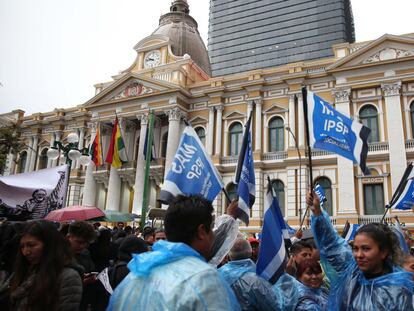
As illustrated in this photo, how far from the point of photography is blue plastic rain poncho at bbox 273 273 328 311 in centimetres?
286

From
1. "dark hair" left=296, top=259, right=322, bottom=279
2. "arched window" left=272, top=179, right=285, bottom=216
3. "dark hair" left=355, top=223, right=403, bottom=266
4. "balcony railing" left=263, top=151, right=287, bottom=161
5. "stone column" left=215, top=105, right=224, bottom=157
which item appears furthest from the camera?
"stone column" left=215, top=105, right=224, bottom=157

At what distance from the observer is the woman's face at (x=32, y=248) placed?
8.76 feet

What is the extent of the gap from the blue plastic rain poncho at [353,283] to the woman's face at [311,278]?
32cm

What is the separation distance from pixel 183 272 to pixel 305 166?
19.9 m

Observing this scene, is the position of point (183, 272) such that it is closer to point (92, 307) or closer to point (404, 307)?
point (404, 307)

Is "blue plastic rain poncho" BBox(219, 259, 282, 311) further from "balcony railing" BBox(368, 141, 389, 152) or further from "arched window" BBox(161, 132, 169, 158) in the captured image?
"arched window" BBox(161, 132, 169, 158)

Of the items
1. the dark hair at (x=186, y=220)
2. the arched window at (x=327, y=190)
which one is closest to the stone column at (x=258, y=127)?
the arched window at (x=327, y=190)

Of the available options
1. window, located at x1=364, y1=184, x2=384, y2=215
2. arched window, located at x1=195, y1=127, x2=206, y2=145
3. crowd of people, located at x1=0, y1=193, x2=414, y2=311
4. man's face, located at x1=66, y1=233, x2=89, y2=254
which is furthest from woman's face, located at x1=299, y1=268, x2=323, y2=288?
arched window, located at x1=195, y1=127, x2=206, y2=145

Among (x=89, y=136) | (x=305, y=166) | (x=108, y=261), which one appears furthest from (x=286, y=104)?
(x=108, y=261)

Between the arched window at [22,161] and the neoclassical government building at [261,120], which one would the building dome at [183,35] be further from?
the arched window at [22,161]

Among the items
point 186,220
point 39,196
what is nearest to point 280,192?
point 39,196

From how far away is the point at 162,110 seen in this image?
24578 mm

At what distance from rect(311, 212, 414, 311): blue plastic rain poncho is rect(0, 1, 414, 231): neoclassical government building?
14.5 metres

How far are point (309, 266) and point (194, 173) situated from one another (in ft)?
8.52
